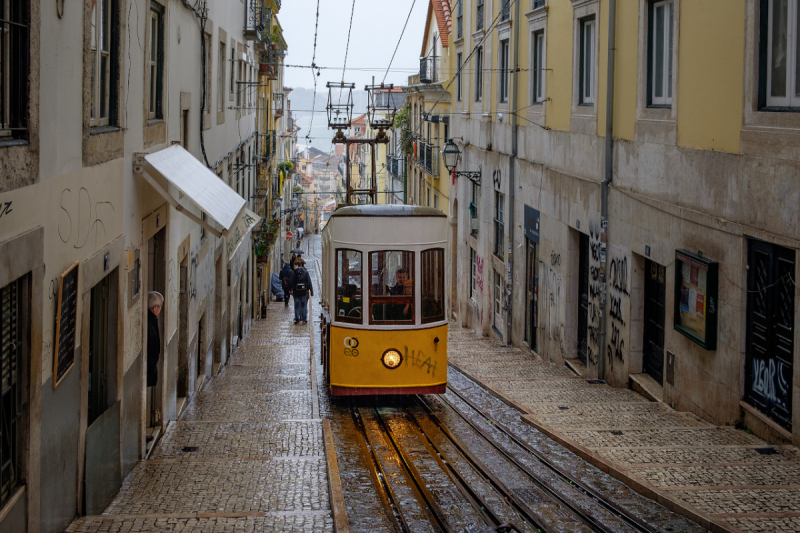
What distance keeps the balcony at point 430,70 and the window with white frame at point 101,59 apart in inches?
968

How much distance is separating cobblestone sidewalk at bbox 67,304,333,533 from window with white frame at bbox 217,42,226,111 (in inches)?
269

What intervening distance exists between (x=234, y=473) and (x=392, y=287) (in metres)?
3.78

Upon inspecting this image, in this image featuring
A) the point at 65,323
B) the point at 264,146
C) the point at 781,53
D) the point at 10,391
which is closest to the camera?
the point at 10,391

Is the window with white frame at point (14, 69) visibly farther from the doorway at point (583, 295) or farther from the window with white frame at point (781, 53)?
the doorway at point (583, 295)

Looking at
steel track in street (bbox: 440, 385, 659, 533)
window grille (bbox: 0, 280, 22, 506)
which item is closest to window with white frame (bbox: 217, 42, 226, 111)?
steel track in street (bbox: 440, 385, 659, 533)

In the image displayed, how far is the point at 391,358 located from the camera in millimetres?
11094

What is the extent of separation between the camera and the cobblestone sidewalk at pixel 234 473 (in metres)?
6.51

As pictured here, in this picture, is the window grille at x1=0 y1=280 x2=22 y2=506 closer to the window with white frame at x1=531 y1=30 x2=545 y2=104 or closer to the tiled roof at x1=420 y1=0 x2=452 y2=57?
the window with white frame at x1=531 y1=30 x2=545 y2=104

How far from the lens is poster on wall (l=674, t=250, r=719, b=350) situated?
9.33 meters

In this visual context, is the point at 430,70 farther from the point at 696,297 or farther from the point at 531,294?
the point at 696,297

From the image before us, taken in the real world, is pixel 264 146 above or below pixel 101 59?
above

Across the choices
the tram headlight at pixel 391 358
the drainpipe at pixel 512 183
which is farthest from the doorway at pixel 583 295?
the tram headlight at pixel 391 358

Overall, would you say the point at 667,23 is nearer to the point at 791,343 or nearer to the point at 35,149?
the point at 791,343

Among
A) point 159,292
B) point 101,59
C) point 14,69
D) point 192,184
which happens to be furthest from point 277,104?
point 14,69
